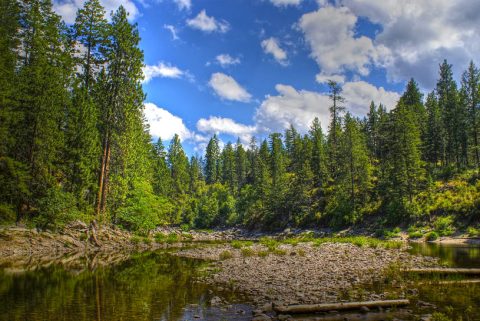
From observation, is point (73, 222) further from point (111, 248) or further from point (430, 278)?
point (430, 278)

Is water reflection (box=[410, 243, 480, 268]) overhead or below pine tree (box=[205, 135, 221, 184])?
below

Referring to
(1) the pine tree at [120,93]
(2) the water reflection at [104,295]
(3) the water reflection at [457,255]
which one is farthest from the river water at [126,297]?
(1) the pine tree at [120,93]

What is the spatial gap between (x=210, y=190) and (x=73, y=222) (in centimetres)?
8707

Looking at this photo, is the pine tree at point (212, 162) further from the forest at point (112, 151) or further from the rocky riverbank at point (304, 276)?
the rocky riverbank at point (304, 276)

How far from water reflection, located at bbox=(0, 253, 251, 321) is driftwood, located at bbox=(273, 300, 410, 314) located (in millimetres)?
1434

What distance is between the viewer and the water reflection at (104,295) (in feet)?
33.6

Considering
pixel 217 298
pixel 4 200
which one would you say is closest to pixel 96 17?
pixel 4 200

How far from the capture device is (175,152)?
4417 inches

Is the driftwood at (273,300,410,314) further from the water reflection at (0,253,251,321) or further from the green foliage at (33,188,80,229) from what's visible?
the green foliage at (33,188,80,229)

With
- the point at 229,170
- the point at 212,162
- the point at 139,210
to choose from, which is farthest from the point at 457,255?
the point at 212,162

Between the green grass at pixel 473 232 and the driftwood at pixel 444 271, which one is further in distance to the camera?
the green grass at pixel 473 232

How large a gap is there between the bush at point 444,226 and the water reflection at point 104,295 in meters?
34.2

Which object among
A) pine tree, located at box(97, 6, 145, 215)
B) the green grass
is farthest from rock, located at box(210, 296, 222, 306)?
the green grass

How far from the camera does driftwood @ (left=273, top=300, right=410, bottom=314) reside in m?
9.69
